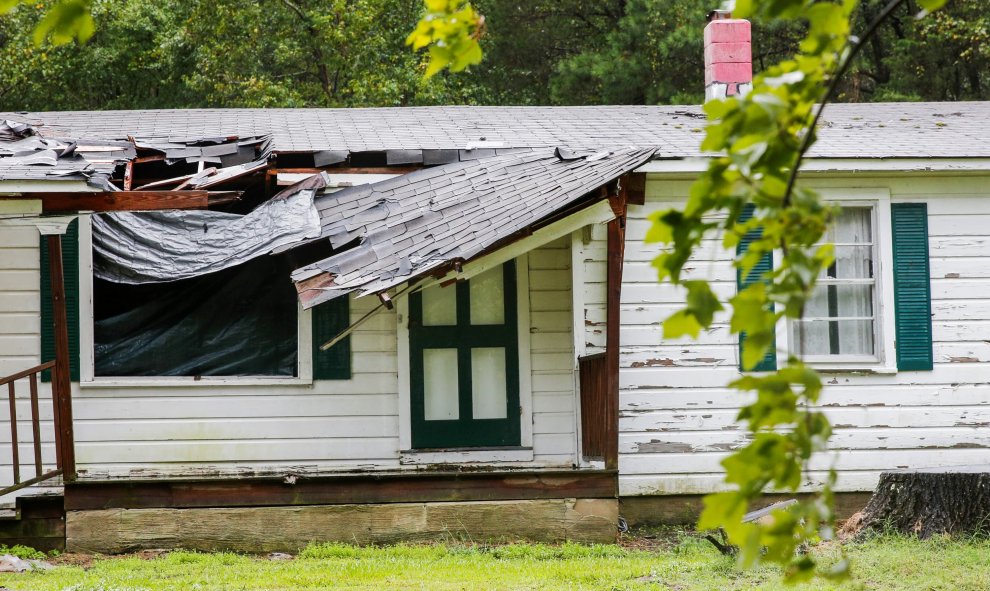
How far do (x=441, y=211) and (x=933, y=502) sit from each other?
415 centimetres

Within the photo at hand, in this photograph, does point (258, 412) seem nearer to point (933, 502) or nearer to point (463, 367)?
point (463, 367)

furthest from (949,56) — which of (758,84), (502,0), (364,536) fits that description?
(758,84)

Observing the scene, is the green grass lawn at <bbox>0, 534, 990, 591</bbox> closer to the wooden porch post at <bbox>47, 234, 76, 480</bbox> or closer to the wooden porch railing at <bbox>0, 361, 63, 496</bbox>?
the wooden porch railing at <bbox>0, 361, 63, 496</bbox>

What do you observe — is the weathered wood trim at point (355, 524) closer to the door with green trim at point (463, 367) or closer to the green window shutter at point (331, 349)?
the door with green trim at point (463, 367)

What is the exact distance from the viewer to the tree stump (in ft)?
25.2

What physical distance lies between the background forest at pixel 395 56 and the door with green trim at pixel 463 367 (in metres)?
11.2

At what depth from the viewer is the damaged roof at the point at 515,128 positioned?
925 centimetres

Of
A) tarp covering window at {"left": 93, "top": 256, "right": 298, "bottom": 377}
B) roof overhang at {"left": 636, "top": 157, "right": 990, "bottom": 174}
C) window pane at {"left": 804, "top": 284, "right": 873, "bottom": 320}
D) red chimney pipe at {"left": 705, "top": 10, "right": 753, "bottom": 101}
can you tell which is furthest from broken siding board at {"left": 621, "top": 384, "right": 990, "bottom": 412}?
red chimney pipe at {"left": 705, "top": 10, "right": 753, "bottom": 101}

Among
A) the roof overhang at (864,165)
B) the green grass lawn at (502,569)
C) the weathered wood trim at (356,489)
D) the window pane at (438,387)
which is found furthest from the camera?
the window pane at (438,387)

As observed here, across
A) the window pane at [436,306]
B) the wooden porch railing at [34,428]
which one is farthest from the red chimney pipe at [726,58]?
the wooden porch railing at [34,428]

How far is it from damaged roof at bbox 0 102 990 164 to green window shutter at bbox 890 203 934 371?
573 millimetres

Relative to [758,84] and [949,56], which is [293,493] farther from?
[949,56]

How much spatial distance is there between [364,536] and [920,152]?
220 inches

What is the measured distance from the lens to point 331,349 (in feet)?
29.2
